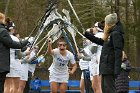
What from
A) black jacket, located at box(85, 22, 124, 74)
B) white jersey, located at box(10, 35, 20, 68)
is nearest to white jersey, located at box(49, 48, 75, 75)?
white jersey, located at box(10, 35, 20, 68)

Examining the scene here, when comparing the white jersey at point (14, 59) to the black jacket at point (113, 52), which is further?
the white jersey at point (14, 59)

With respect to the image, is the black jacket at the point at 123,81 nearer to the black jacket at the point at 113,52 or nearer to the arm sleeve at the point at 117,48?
the black jacket at the point at 113,52

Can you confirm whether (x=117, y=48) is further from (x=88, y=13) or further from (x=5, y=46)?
(x=88, y=13)

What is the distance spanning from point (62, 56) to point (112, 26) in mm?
3248

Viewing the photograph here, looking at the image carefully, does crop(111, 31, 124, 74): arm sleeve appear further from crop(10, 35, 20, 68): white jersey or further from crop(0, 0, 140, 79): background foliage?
crop(0, 0, 140, 79): background foliage

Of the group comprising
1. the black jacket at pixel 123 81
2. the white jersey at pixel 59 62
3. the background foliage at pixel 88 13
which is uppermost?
the background foliage at pixel 88 13

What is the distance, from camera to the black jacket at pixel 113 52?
8883 mm

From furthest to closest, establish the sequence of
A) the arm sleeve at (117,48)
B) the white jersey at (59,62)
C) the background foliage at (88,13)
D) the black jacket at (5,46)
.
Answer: the background foliage at (88,13), the white jersey at (59,62), the arm sleeve at (117,48), the black jacket at (5,46)

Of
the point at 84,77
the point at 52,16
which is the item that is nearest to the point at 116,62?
the point at 52,16

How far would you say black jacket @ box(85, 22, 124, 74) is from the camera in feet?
29.1

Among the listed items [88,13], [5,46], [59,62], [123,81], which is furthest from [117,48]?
[88,13]

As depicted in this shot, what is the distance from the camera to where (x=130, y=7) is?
1110 inches

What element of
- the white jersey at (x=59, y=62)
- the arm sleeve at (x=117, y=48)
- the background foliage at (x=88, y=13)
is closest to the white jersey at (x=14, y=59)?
the white jersey at (x=59, y=62)

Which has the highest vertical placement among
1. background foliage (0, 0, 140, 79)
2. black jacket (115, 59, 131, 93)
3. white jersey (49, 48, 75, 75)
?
background foliage (0, 0, 140, 79)
